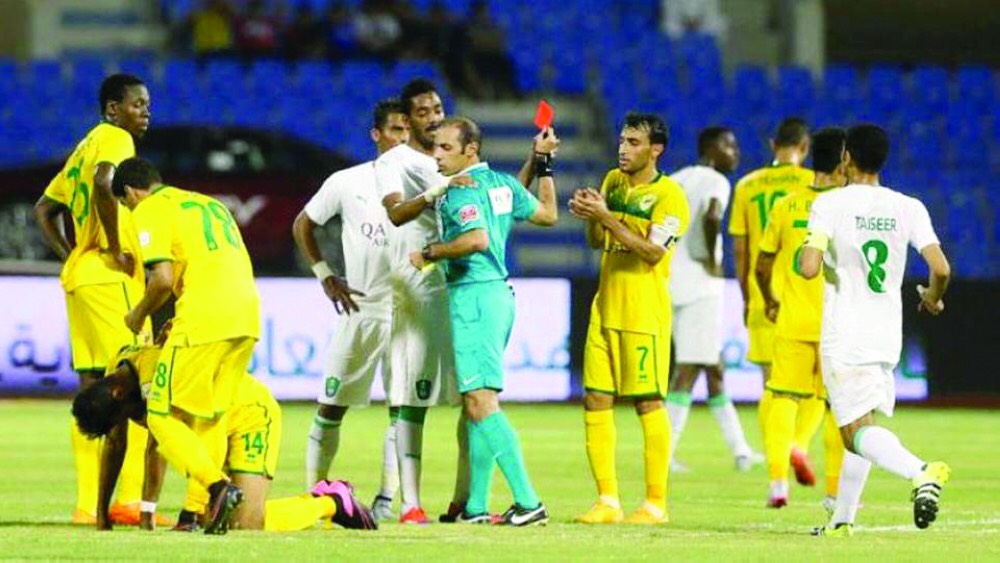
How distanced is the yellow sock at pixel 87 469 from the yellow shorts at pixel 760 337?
15.7 feet

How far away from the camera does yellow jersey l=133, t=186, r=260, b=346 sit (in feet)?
35.3

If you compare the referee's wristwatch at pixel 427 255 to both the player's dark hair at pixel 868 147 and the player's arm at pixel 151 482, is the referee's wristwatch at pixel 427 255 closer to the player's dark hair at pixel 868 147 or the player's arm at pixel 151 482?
the player's arm at pixel 151 482

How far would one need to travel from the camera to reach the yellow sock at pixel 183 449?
34.5 feet

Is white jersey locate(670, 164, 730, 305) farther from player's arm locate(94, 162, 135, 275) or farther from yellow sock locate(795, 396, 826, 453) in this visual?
player's arm locate(94, 162, 135, 275)

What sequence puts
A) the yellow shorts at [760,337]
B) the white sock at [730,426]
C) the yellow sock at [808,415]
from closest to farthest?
the yellow sock at [808,415] → the yellow shorts at [760,337] → the white sock at [730,426]

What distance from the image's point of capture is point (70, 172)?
1230 centimetres

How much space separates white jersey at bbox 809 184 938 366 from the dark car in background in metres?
15.8

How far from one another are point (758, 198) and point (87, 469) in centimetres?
505

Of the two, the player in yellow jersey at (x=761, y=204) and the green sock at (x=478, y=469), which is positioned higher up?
the player in yellow jersey at (x=761, y=204)

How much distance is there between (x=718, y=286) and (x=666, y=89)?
41.8 ft

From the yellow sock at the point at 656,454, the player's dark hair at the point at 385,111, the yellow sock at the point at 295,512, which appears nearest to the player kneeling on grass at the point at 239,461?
the yellow sock at the point at 295,512

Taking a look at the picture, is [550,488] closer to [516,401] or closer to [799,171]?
[799,171]

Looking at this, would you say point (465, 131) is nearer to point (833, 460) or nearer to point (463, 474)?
point (463, 474)

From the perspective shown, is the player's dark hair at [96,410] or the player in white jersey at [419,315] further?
the player in white jersey at [419,315]
